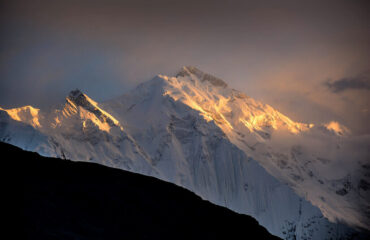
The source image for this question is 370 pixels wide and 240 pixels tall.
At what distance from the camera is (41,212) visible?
29016mm

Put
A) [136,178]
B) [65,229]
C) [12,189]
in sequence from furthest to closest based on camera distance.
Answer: [136,178]
[12,189]
[65,229]

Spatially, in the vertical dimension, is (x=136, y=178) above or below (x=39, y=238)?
above

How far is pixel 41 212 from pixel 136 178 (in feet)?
39.4

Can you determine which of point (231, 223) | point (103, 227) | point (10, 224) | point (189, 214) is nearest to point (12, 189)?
point (10, 224)

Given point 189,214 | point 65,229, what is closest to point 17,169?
point 65,229

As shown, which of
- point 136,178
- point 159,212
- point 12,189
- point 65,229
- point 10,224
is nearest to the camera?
point 10,224

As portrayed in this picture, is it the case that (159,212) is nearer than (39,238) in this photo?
No

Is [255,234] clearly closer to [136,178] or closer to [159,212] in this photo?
[159,212]

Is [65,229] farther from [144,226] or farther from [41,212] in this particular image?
[144,226]

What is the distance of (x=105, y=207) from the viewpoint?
109ft

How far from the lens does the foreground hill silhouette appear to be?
95.3ft

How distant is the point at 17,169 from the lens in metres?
34.0

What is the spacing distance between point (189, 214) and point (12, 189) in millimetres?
14704

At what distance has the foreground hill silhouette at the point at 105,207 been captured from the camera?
29.1 meters
